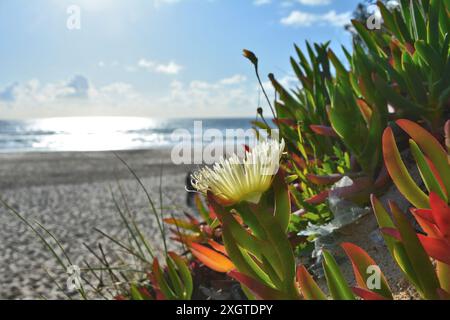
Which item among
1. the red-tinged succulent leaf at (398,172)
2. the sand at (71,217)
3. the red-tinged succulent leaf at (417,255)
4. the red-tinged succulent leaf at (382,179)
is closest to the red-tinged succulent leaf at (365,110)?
the red-tinged succulent leaf at (382,179)

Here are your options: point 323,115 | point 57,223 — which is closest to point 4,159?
point 57,223

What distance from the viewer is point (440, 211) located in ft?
2.95

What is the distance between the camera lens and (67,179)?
1428 cm

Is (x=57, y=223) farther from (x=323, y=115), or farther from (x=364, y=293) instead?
(x=364, y=293)

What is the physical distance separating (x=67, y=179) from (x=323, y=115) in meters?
13.0

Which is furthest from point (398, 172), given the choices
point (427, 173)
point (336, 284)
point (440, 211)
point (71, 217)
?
point (71, 217)

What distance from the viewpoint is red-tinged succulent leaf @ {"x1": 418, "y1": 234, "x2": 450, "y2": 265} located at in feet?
3.02

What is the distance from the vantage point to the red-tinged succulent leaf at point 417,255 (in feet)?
2.85

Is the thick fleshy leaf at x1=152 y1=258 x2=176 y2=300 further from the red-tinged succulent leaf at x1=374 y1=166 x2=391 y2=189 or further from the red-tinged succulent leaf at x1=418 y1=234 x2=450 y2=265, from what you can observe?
the red-tinged succulent leaf at x1=418 y1=234 x2=450 y2=265

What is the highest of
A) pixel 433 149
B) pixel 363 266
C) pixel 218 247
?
pixel 433 149

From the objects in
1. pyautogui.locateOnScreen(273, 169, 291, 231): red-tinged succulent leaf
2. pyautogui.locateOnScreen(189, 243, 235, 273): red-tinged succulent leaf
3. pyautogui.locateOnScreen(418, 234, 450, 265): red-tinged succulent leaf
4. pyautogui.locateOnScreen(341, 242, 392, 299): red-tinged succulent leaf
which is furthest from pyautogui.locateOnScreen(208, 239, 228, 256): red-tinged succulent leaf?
pyautogui.locateOnScreen(418, 234, 450, 265): red-tinged succulent leaf

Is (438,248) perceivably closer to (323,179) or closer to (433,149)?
(433,149)

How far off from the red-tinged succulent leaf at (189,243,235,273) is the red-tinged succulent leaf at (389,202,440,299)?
21.9 inches

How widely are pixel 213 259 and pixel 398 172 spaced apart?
55 cm
